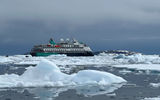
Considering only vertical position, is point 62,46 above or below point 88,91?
above

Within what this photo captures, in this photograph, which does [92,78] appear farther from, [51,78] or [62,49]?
[62,49]

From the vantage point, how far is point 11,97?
1028cm

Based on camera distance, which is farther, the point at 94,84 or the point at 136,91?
the point at 94,84

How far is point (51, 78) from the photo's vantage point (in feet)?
48.8

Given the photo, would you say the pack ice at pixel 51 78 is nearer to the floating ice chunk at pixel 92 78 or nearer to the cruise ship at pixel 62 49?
the floating ice chunk at pixel 92 78

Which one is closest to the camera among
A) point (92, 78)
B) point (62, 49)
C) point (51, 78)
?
point (92, 78)

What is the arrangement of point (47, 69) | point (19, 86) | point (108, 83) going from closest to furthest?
point (19, 86) < point (108, 83) < point (47, 69)

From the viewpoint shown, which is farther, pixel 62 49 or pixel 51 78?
pixel 62 49

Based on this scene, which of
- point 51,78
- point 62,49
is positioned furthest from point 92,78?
point 62,49

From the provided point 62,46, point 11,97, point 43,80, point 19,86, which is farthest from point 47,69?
point 62,46

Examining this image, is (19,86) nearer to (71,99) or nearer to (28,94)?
(28,94)

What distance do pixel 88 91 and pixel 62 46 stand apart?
62.3m

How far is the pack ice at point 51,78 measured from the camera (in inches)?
533

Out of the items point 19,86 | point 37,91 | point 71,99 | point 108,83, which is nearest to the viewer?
point 71,99
